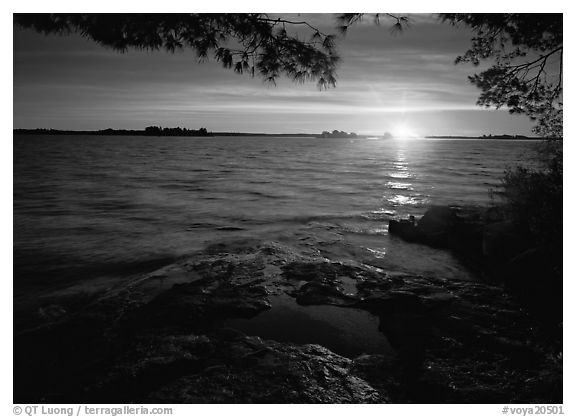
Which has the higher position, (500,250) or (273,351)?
(500,250)

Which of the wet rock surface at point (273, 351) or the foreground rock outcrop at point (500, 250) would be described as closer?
the wet rock surface at point (273, 351)

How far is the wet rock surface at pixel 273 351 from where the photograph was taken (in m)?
3.54

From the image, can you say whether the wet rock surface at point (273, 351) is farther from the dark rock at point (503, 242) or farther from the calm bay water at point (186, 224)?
A: the calm bay water at point (186, 224)

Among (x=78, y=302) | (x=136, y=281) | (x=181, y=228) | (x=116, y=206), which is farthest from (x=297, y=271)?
(x=116, y=206)

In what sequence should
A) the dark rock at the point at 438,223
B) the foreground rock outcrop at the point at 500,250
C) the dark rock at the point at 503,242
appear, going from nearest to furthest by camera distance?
the foreground rock outcrop at the point at 500,250, the dark rock at the point at 503,242, the dark rock at the point at 438,223

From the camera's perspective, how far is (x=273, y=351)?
4.19 m

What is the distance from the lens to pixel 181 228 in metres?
11.2

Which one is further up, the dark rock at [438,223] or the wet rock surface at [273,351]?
the dark rock at [438,223]

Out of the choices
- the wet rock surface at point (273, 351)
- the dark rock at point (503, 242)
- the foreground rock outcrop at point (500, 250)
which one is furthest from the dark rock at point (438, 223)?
the wet rock surface at point (273, 351)

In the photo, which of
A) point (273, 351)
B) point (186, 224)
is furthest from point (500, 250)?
point (186, 224)

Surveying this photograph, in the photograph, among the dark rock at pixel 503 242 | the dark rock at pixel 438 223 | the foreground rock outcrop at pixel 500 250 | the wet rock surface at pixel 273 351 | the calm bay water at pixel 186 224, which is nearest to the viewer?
the wet rock surface at pixel 273 351

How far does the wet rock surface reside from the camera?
11.6ft

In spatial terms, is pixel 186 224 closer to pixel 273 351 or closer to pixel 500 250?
pixel 273 351
